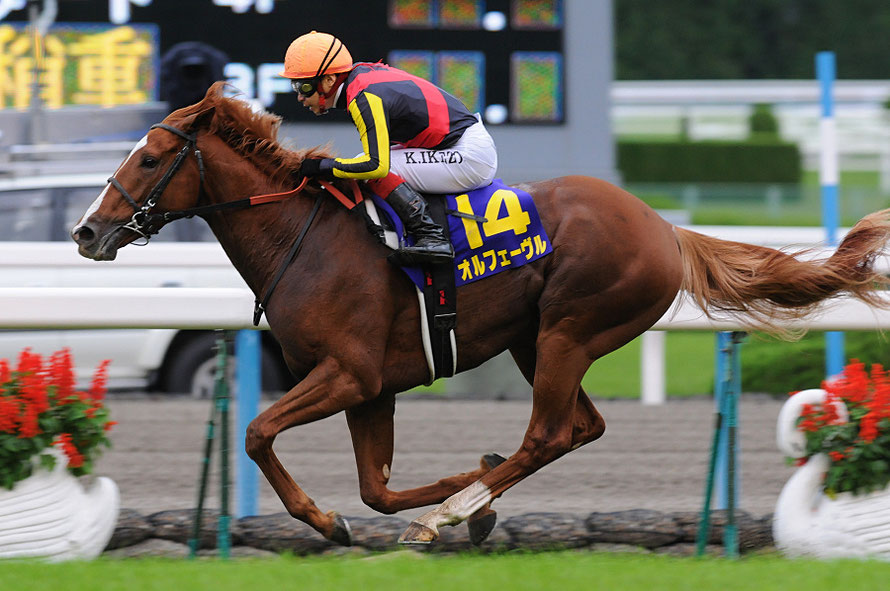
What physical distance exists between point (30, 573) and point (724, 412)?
2248 mm

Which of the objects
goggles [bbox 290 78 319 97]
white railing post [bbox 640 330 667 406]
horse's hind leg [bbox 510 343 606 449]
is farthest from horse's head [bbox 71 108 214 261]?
white railing post [bbox 640 330 667 406]

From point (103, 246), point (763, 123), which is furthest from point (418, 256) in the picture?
point (763, 123)

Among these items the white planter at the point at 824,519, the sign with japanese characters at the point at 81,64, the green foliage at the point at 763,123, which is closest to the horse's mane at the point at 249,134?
the white planter at the point at 824,519

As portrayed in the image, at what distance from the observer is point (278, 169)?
170 inches

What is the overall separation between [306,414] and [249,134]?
0.97m

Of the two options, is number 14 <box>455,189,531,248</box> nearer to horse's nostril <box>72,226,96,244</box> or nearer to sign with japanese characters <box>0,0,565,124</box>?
horse's nostril <box>72,226,96,244</box>

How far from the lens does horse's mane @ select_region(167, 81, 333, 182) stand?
4285 mm

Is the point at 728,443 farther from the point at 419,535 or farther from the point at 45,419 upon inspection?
the point at 45,419

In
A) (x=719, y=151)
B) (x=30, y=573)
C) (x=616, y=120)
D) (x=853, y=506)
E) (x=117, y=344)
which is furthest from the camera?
(x=616, y=120)

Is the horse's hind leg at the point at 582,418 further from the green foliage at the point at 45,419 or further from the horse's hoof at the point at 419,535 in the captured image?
the green foliage at the point at 45,419

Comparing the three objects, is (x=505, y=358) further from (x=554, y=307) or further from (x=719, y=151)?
(x=719, y=151)

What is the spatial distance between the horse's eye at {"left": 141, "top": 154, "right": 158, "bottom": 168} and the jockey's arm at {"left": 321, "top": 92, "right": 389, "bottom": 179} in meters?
0.63

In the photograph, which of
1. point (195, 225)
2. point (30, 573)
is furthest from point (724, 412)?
point (195, 225)

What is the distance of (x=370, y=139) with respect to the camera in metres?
4.05
